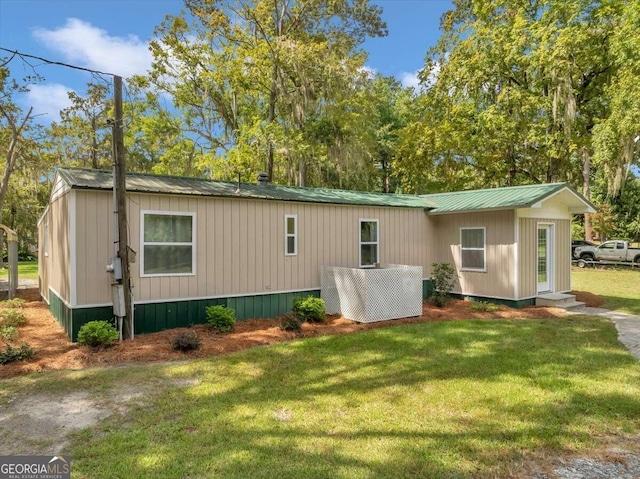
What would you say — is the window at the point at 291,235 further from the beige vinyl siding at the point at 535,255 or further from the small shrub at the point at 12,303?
the small shrub at the point at 12,303

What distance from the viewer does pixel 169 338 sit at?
659cm

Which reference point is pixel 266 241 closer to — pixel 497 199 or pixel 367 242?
pixel 367 242

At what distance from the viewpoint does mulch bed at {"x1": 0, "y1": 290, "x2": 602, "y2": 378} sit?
555 centimetres

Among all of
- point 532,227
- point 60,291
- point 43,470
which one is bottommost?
point 43,470

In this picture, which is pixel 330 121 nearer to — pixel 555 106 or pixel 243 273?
pixel 555 106

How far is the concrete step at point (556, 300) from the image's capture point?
31.7 ft

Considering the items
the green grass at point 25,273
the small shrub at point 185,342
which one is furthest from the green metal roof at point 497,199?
the green grass at point 25,273

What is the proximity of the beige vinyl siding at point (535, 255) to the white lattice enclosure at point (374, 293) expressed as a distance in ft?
9.56

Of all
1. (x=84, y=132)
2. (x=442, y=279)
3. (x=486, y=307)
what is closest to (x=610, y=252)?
(x=442, y=279)

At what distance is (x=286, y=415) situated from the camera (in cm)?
380

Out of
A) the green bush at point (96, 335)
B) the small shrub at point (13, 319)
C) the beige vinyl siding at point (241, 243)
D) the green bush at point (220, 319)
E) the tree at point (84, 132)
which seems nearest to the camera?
the green bush at point (96, 335)

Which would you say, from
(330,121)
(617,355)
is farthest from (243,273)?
(330,121)

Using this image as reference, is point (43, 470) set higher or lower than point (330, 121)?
lower

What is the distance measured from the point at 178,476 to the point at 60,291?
621 cm
